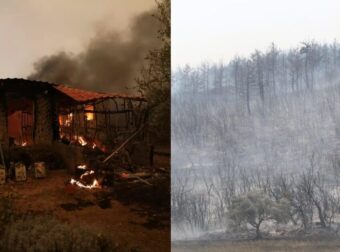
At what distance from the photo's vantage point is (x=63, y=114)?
2869mm

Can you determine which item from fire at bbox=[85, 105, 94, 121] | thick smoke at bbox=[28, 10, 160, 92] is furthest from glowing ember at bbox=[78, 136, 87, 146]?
thick smoke at bbox=[28, 10, 160, 92]

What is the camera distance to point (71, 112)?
2869mm

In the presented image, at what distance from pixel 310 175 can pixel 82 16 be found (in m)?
1.50

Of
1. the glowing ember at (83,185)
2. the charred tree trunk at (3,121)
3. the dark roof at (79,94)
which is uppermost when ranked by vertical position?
the dark roof at (79,94)

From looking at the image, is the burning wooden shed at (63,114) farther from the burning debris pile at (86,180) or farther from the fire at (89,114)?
the burning debris pile at (86,180)

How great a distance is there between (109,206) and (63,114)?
1.87 ft

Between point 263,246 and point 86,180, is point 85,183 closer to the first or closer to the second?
point 86,180

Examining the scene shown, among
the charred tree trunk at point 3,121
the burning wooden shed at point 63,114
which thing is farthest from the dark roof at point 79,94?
the charred tree trunk at point 3,121

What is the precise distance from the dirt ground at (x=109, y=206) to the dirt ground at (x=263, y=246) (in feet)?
0.44

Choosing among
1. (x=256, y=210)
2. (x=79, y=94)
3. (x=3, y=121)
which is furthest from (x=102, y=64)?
(x=256, y=210)

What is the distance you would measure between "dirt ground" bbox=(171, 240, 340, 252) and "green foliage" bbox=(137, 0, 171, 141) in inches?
23.9

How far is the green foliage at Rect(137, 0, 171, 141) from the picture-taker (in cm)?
283

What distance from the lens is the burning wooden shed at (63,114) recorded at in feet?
9.30

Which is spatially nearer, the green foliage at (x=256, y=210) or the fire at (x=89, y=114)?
the green foliage at (x=256, y=210)
